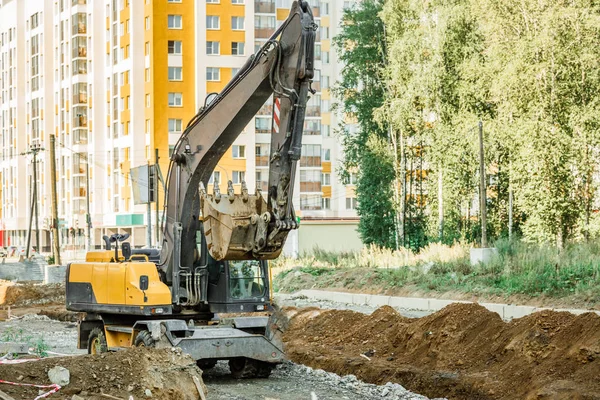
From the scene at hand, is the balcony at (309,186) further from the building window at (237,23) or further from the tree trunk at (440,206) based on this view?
the tree trunk at (440,206)

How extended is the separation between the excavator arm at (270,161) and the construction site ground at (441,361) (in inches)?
78.4

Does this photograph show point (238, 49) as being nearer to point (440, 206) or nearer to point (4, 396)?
point (440, 206)

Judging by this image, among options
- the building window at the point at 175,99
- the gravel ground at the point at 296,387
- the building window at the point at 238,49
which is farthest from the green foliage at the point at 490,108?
the building window at the point at 175,99

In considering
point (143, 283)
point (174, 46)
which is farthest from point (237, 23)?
point (143, 283)

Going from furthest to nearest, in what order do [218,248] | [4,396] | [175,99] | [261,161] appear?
[261,161], [175,99], [218,248], [4,396]

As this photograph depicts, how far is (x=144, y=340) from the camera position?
1425 cm

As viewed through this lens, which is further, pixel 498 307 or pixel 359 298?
pixel 359 298

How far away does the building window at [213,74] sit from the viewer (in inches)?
3012

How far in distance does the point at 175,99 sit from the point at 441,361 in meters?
64.0

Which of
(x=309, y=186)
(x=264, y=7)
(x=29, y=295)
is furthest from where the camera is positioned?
(x=309, y=186)

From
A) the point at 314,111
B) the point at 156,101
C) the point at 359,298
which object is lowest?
the point at 359,298

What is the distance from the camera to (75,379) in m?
10.9

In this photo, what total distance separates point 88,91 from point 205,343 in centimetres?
8259

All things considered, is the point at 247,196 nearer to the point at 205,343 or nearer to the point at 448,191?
the point at 205,343
